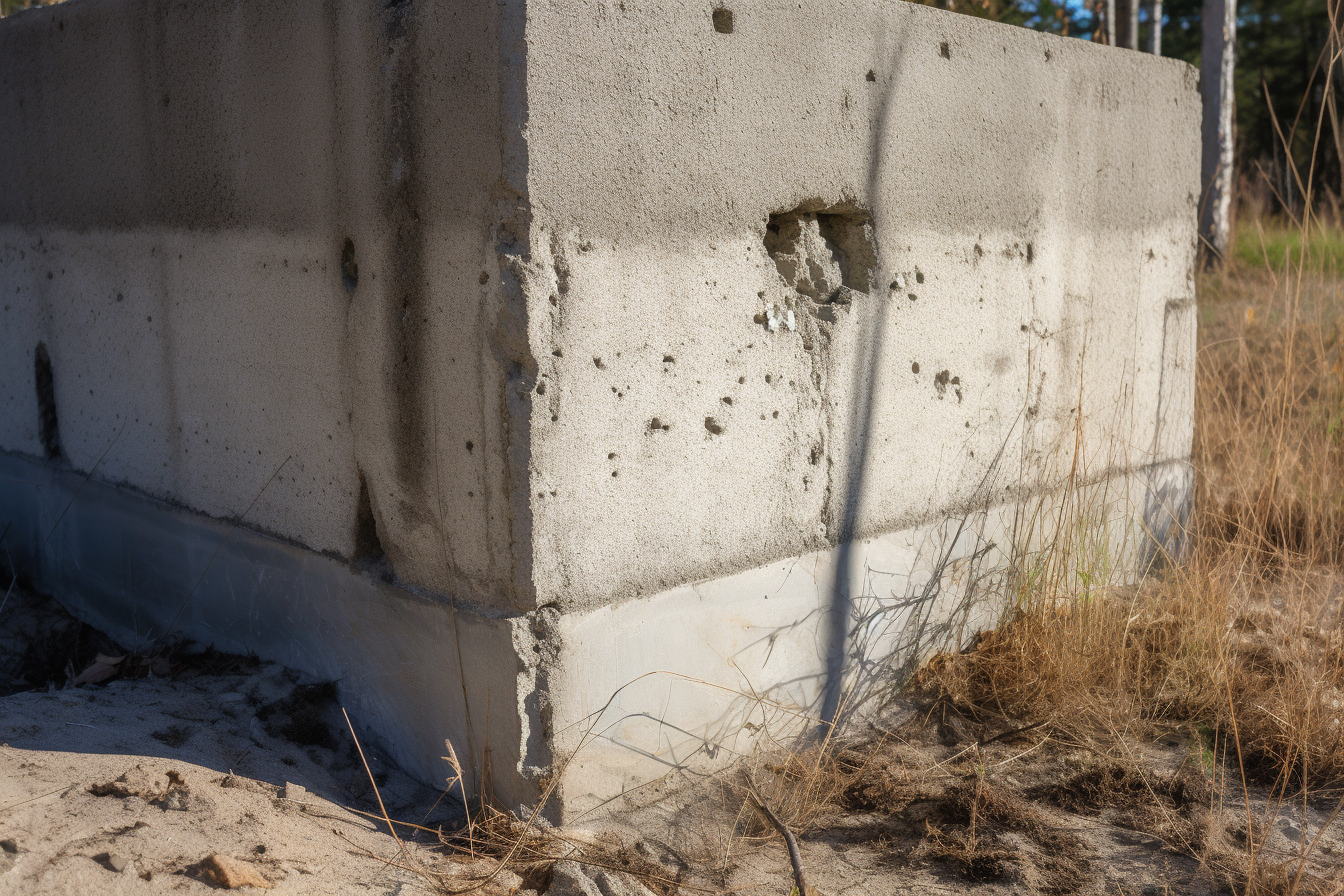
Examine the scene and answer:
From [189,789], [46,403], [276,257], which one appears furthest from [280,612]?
[46,403]

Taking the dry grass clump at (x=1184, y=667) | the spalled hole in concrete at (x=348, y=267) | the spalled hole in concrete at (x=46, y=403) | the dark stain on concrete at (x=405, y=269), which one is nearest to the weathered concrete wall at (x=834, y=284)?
the dark stain on concrete at (x=405, y=269)

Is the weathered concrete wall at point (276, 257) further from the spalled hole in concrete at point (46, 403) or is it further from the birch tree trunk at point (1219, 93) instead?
the birch tree trunk at point (1219, 93)

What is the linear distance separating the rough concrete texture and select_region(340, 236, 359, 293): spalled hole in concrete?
0.5 inches

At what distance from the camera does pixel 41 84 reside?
3.10 metres

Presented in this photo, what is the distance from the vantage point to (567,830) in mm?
2041

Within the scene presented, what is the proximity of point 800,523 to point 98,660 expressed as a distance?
6.50 ft

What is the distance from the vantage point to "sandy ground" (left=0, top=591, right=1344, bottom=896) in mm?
1829

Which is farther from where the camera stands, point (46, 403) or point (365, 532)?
point (46, 403)

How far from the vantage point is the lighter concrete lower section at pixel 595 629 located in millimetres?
2045

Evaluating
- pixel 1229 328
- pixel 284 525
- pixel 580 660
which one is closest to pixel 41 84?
pixel 284 525

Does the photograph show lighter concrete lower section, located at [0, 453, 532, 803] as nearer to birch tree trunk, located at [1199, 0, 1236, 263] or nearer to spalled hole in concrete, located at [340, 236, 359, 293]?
spalled hole in concrete, located at [340, 236, 359, 293]

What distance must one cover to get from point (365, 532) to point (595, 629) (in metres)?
0.62

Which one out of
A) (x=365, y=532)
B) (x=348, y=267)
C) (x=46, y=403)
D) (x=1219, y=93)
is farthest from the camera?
(x=1219, y=93)

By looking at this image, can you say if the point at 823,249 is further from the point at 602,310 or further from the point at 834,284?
the point at 602,310
